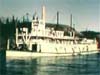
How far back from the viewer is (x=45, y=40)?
372 inches

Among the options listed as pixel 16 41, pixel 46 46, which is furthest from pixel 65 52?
pixel 16 41

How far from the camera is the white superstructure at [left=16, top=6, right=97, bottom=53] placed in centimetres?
911

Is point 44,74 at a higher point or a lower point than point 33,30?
lower

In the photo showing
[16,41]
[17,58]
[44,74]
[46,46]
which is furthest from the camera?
[46,46]

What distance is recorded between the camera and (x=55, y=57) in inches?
362

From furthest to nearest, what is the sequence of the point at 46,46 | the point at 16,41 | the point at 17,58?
1. the point at 46,46
2. the point at 16,41
3. the point at 17,58

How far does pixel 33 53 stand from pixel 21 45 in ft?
1.02

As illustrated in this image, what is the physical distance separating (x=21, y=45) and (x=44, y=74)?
3811mm

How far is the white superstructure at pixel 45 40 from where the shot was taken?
9.11 meters

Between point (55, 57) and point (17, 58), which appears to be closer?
point (17, 58)

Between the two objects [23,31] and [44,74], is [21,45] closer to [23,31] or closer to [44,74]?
[23,31]

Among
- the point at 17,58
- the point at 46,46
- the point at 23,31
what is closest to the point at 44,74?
the point at 17,58

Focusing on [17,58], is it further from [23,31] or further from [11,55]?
[23,31]

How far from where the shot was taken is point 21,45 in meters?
9.23
